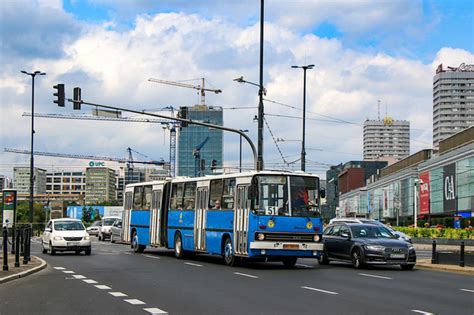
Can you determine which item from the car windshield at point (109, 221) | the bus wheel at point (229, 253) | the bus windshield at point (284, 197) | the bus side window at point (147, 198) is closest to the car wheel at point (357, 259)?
the bus windshield at point (284, 197)

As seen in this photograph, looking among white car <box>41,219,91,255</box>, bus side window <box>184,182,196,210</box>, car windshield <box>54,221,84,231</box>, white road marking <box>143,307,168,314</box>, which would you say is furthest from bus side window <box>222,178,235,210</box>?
white road marking <box>143,307,168,314</box>

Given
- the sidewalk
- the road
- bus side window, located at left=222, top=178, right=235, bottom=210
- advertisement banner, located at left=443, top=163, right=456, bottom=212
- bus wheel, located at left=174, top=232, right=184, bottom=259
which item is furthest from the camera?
advertisement banner, located at left=443, top=163, right=456, bottom=212

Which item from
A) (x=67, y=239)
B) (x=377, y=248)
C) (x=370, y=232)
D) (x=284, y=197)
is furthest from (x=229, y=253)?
(x=67, y=239)

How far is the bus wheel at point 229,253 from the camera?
26203mm

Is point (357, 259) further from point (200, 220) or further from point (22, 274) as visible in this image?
point (22, 274)

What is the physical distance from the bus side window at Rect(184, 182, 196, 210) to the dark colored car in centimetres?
532

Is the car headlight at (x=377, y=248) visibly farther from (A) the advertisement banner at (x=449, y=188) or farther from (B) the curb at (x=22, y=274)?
(A) the advertisement banner at (x=449, y=188)

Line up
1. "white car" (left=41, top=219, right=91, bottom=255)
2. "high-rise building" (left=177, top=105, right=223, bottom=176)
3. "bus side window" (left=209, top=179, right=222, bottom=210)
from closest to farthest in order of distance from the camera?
"bus side window" (left=209, top=179, right=222, bottom=210), "white car" (left=41, top=219, right=91, bottom=255), "high-rise building" (left=177, top=105, right=223, bottom=176)

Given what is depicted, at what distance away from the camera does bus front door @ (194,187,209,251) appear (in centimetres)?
2873

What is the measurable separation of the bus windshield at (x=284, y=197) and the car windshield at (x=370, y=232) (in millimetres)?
A: 1793

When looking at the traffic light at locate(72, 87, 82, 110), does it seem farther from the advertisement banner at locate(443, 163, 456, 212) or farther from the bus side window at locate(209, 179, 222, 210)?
the advertisement banner at locate(443, 163, 456, 212)

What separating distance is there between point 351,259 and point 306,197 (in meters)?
2.64

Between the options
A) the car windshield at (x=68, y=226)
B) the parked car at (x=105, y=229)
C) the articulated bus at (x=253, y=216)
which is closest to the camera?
the articulated bus at (x=253, y=216)

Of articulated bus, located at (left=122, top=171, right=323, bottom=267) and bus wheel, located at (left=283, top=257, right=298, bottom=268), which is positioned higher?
articulated bus, located at (left=122, top=171, right=323, bottom=267)
